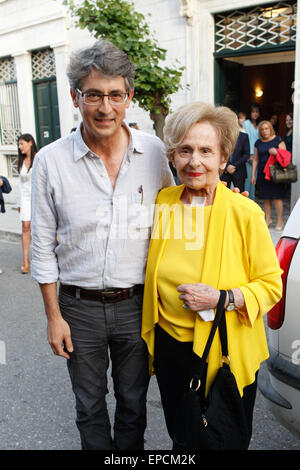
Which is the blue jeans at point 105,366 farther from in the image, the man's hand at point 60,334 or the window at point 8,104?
the window at point 8,104

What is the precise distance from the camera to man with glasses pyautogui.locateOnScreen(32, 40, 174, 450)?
1.88 m

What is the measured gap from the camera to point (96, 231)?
6.50 ft

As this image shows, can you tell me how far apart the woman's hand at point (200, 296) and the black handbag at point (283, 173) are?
6093 mm

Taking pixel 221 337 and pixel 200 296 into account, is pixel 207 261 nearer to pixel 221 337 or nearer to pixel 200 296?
pixel 200 296

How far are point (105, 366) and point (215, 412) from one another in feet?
2.23

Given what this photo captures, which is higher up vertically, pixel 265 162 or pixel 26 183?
pixel 265 162

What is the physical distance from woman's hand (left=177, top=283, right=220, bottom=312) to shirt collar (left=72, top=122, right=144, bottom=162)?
2.27 feet

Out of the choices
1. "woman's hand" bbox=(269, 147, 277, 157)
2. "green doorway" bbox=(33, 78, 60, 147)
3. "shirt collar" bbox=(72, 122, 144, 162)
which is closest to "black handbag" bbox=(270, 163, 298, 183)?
"woman's hand" bbox=(269, 147, 277, 157)

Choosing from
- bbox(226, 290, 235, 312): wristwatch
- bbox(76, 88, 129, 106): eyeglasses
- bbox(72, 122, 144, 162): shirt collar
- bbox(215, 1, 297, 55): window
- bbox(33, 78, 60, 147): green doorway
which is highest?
bbox(215, 1, 297, 55): window

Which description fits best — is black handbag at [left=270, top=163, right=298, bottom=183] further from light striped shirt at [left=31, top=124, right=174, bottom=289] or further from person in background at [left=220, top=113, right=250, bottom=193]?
light striped shirt at [left=31, top=124, right=174, bottom=289]

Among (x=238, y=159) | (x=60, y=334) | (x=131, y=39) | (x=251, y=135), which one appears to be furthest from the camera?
(x=251, y=135)

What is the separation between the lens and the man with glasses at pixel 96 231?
188 centimetres

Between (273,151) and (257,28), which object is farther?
(257,28)

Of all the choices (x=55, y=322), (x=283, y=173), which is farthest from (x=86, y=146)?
(x=283, y=173)
